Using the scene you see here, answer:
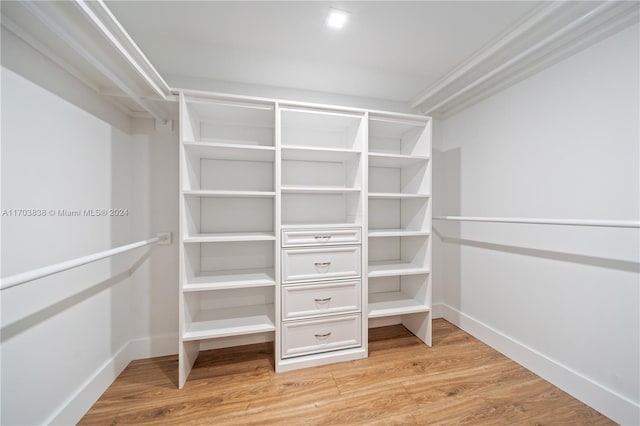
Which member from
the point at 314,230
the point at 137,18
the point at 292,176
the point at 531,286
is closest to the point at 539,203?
the point at 531,286

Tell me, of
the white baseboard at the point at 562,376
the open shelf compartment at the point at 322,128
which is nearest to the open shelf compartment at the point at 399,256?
the white baseboard at the point at 562,376

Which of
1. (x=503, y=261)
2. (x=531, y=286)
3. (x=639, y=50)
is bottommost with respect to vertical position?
(x=531, y=286)

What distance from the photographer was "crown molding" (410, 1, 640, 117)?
3.99 ft

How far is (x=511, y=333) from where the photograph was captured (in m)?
1.85

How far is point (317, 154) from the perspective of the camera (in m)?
1.90

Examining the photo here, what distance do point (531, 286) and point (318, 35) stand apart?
2230mm

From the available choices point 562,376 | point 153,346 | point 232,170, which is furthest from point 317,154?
point 562,376

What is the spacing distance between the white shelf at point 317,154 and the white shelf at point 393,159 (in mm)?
177

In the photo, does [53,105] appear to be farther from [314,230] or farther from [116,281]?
[314,230]

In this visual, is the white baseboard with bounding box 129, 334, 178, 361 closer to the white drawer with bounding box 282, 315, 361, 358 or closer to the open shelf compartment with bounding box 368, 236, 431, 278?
the white drawer with bounding box 282, 315, 361, 358

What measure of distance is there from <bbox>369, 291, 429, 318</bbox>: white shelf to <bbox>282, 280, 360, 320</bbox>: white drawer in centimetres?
24

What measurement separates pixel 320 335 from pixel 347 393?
39cm

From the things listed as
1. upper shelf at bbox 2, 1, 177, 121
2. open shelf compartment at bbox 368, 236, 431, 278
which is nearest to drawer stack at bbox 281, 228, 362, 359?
open shelf compartment at bbox 368, 236, 431, 278

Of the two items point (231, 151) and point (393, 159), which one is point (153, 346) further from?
point (393, 159)
